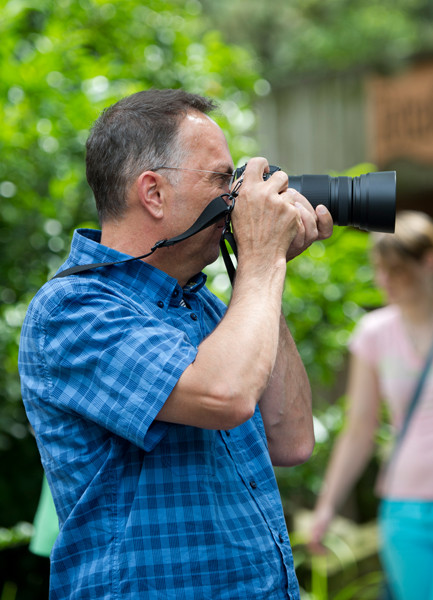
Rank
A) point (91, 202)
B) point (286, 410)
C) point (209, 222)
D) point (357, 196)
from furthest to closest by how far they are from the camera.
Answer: point (91, 202) < point (286, 410) < point (357, 196) < point (209, 222)

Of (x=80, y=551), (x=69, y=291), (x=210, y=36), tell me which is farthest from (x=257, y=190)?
(x=210, y=36)

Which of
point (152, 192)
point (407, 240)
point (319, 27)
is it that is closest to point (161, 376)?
point (152, 192)

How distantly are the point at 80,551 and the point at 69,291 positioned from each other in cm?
48

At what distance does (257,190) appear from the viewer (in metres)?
1.46

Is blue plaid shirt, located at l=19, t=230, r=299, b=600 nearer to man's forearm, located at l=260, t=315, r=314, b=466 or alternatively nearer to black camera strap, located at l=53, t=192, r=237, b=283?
black camera strap, located at l=53, t=192, r=237, b=283

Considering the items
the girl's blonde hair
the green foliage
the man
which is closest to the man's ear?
the man

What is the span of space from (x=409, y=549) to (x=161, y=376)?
150 cm

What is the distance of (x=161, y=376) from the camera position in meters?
1.28

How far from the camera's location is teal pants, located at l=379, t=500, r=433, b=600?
2369 millimetres

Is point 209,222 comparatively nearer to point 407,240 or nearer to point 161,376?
point 161,376

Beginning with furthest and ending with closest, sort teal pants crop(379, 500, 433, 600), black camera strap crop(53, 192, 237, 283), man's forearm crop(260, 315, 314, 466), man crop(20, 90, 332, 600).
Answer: teal pants crop(379, 500, 433, 600), man's forearm crop(260, 315, 314, 466), black camera strap crop(53, 192, 237, 283), man crop(20, 90, 332, 600)

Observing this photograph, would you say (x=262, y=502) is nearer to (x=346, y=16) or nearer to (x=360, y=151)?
(x=360, y=151)

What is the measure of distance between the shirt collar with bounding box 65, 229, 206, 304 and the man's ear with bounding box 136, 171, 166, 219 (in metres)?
0.11

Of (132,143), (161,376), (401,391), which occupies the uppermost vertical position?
(132,143)
